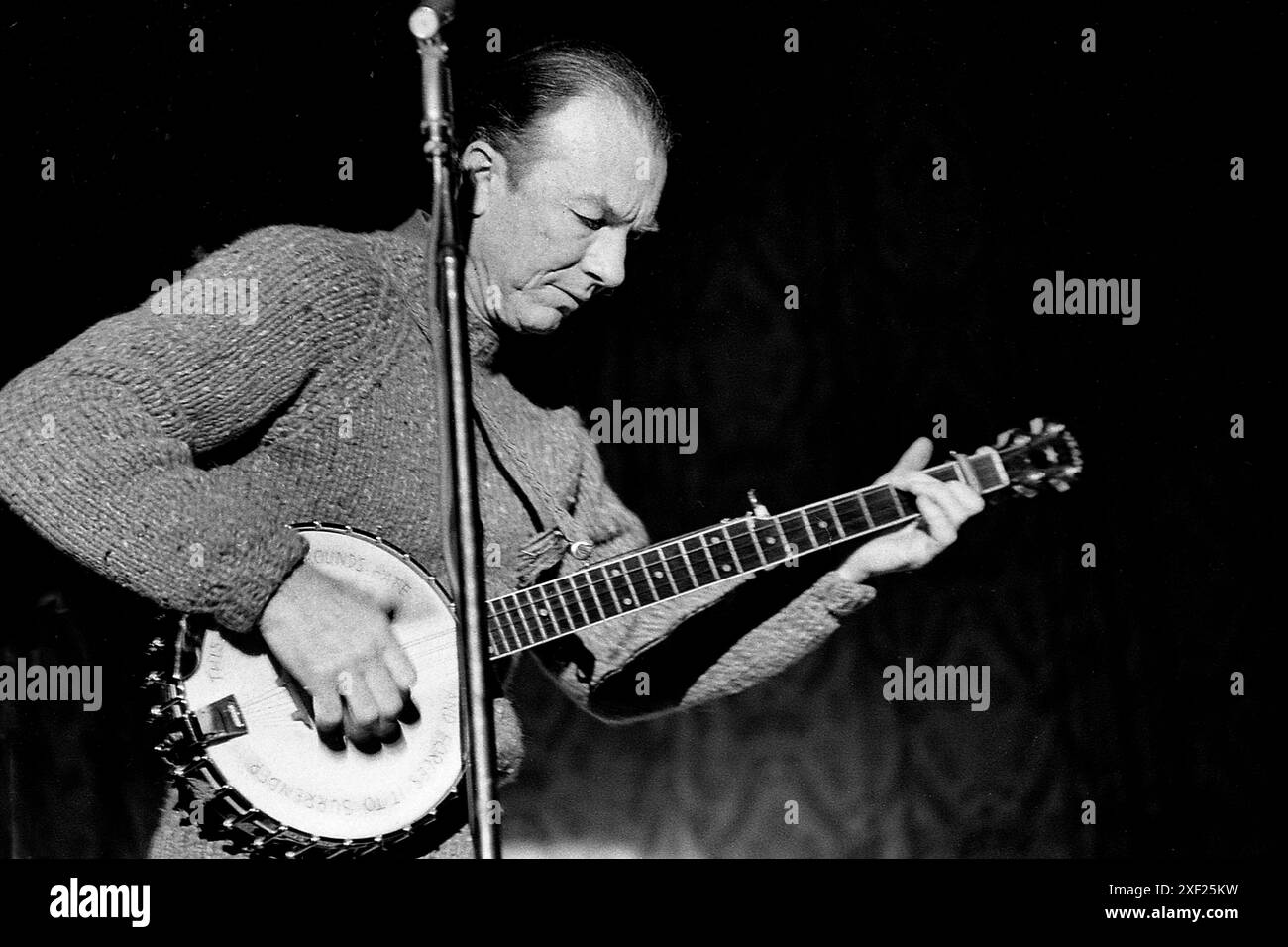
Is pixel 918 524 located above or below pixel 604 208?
below

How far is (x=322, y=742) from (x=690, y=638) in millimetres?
526

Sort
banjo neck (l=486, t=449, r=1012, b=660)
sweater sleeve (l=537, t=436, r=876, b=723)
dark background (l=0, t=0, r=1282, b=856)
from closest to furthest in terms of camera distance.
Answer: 1. banjo neck (l=486, t=449, r=1012, b=660)
2. sweater sleeve (l=537, t=436, r=876, b=723)
3. dark background (l=0, t=0, r=1282, b=856)

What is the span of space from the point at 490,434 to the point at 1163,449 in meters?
1.10

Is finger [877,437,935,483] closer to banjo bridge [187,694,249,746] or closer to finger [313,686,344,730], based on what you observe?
finger [313,686,344,730]

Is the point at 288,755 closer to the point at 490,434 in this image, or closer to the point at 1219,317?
the point at 490,434

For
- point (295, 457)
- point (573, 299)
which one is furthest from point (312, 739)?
point (573, 299)

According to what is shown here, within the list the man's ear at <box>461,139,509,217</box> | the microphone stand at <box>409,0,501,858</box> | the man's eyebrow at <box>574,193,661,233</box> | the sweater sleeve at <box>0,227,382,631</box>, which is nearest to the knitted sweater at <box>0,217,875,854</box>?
the sweater sleeve at <box>0,227,382,631</box>

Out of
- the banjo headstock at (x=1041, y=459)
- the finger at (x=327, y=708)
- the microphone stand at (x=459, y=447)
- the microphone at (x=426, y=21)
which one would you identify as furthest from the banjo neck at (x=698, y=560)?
the microphone at (x=426, y=21)

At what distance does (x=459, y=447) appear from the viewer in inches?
39.4

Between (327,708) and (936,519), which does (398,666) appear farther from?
(936,519)

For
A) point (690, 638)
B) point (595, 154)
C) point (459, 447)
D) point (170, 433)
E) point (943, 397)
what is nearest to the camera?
point (459, 447)

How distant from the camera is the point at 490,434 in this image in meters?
1.65

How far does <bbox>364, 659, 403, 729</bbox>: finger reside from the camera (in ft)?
4.69

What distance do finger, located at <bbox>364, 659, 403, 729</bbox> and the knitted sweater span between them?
14 cm
